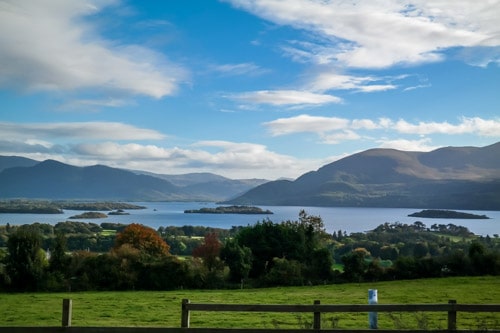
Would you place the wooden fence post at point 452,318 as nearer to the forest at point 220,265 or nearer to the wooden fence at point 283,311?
the wooden fence at point 283,311

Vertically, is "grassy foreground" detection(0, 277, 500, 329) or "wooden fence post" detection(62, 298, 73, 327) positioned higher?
"wooden fence post" detection(62, 298, 73, 327)

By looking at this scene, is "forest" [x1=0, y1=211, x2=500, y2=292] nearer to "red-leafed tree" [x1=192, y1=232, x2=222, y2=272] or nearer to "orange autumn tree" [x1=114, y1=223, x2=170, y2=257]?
"red-leafed tree" [x1=192, y1=232, x2=222, y2=272]

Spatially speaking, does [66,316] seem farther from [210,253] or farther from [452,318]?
[210,253]

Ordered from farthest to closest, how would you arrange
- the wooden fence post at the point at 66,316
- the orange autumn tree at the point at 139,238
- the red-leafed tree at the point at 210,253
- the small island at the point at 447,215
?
1. the small island at the point at 447,215
2. the orange autumn tree at the point at 139,238
3. the red-leafed tree at the point at 210,253
4. the wooden fence post at the point at 66,316

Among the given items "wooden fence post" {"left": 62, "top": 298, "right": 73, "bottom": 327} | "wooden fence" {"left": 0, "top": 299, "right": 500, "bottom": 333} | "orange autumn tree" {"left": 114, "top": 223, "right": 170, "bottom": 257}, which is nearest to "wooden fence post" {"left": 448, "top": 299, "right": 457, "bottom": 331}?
"wooden fence" {"left": 0, "top": 299, "right": 500, "bottom": 333}

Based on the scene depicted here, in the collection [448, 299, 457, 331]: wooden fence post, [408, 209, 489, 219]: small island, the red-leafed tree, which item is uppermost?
[448, 299, 457, 331]: wooden fence post

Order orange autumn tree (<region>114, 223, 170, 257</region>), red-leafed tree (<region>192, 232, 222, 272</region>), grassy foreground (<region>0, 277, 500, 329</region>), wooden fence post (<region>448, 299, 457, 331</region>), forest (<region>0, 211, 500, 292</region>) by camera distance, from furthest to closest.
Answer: orange autumn tree (<region>114, 223, 170, 257</region>) < red-leafed tree (<region>192, 232, 222, 272</region>) < forest (<region>0, 211, 500, 292</region>) < grassy foreground (<region>0, 277, 500, 329</region>) < wooden fence post (<region>448, 299, 457, 331</region>)

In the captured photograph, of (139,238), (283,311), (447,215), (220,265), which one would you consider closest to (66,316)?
(283,311)

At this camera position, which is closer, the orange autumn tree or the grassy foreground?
the grassy foreground

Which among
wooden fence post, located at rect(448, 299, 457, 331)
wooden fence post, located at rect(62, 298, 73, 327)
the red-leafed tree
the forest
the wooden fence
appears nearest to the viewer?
the wooden fence

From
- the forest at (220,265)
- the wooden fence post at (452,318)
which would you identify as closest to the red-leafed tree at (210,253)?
the forest at (220,265)

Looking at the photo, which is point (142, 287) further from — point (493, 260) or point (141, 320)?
point (493, 260)

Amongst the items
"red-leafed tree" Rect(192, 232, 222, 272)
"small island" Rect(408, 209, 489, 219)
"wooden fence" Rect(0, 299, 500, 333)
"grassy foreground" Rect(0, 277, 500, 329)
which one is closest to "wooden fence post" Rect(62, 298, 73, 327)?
"wooden fence" Rect(0, 299, 500, 333)

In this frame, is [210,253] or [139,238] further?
[139,238]
